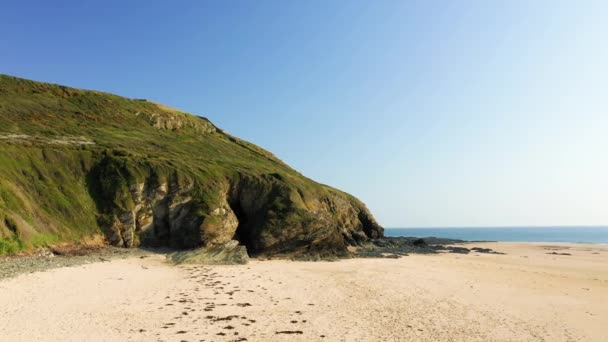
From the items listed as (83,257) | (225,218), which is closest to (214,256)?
(225,218)

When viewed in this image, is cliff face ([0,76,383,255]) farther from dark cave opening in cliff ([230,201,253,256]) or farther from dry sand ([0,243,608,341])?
dry sand ([0,243,608,341])

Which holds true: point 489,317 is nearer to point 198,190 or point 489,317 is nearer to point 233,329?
point 233,329

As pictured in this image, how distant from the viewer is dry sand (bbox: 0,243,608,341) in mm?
13766

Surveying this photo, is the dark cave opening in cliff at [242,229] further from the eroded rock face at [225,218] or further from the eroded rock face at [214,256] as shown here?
the eroded rock face at [214,256]

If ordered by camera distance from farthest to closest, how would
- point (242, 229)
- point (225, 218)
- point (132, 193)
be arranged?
point (242, 229) < point (225, 218) < point (132, 193)

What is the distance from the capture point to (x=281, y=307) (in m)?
17.8

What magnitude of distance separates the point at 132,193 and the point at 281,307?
26869 millimetres

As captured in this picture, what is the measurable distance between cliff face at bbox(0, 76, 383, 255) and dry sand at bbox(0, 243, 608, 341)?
9.53 meters

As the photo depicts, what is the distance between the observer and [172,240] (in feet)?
129

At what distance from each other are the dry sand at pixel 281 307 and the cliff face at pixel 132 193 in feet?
31.3

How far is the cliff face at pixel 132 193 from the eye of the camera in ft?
→ 109

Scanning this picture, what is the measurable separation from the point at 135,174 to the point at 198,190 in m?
6.56

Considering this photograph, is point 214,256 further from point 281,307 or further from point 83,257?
point 281,307

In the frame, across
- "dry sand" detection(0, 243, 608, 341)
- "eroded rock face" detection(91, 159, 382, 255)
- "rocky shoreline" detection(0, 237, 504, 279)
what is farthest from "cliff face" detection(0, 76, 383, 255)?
"dry sand" detection(0, 243, 608, 341)
